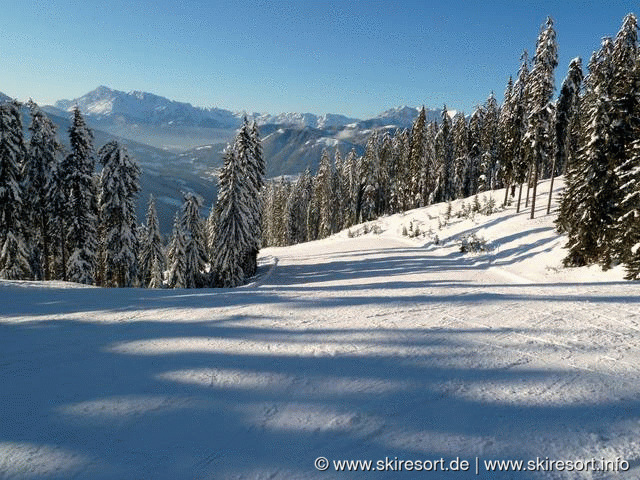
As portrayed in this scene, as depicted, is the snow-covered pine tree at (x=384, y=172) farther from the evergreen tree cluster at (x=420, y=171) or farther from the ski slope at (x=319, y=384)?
the ski slope at (x=319, y=384)

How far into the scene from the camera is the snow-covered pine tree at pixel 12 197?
72.2 ft

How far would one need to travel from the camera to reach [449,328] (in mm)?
5629

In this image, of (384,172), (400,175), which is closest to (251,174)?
(384,172)

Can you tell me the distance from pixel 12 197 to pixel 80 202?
11.8 feet

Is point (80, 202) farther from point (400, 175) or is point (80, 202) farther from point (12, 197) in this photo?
point (400, 175)

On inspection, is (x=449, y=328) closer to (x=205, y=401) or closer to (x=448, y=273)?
(x=205, y=401)

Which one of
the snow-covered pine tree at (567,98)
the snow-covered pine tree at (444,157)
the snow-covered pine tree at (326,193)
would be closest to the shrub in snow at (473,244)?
the snow-covered pine tree at (567,98)

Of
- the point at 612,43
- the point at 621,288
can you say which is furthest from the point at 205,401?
the point at 612,43

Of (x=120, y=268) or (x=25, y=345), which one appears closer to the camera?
(x=25, y=345)

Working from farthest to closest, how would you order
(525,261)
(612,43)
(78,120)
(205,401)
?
(612,43), (78,120), (525,261), (205,401)

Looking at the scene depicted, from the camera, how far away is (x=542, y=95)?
3206 cm

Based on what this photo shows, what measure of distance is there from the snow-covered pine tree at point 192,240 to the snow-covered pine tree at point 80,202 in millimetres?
6498

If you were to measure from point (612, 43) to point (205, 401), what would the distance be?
3938 centimetres

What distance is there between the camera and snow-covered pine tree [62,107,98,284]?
80.7 ft
